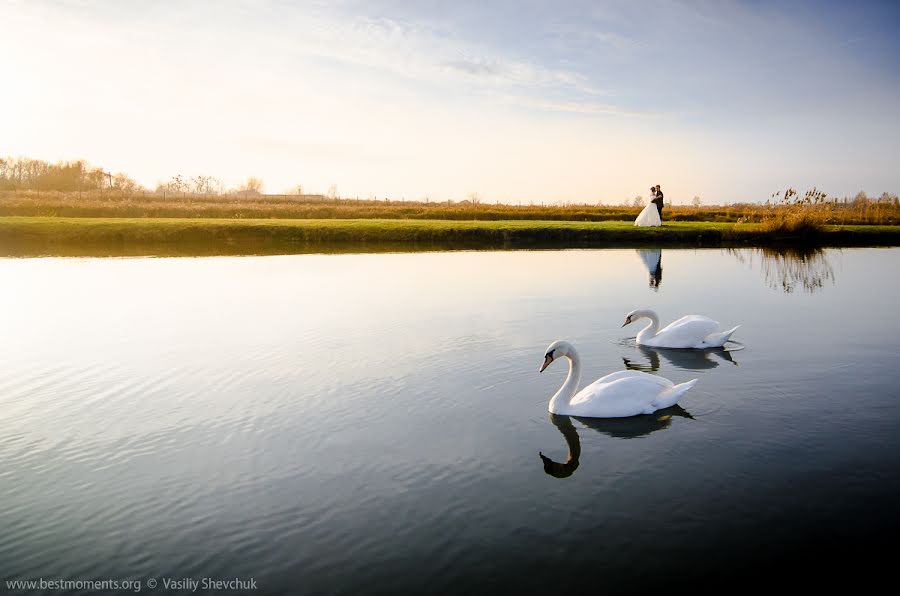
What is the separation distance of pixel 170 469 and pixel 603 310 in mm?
13206

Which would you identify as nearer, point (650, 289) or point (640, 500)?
point (640, 500)

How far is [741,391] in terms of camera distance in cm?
1127

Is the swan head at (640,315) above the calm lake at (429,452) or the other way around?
above

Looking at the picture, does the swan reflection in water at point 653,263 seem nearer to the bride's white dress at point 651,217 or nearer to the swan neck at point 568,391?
the bride's white dress at point 651,217

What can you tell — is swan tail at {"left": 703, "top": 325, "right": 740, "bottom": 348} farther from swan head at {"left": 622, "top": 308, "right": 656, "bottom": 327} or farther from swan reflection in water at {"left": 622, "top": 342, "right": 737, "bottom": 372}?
swan head at {"left": 622, "top": 308, "right": 656, "bottom": 327}

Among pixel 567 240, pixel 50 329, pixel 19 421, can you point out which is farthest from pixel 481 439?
pixel 567 240

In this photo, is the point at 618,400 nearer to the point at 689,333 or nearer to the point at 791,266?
the point at 689,333

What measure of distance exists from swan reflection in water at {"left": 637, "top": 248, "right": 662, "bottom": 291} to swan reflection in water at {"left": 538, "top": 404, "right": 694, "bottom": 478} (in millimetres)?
12854

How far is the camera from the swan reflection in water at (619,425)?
30.3 feet

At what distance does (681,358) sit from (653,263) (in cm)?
1703

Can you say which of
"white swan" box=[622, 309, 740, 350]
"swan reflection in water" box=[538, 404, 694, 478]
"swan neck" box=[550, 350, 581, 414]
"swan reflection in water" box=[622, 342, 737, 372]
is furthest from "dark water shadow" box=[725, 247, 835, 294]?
"swan neck" box=[550, 350, 581, 414]

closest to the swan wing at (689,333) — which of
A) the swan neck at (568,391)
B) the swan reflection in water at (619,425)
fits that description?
the swan reflection in water at (619,425)

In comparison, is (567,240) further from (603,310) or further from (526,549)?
(526,549)

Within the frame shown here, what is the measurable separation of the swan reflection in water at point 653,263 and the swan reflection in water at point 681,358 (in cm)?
838
